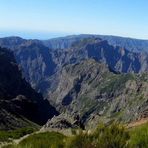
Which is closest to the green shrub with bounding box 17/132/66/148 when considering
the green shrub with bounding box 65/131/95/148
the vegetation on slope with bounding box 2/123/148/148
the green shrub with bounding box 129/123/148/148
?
the vegetation on slope with bounding box 2/123/148/148

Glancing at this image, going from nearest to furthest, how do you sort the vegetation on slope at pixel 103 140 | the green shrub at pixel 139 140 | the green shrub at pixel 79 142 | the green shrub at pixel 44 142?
the green shrub at pixel 139 140, the vegetation on slope at pixel 103 140, the green shrub at pixel 79 142, the green shrub at pixel 44 142

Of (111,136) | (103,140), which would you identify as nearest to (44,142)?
(103,140)

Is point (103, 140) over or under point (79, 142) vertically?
over

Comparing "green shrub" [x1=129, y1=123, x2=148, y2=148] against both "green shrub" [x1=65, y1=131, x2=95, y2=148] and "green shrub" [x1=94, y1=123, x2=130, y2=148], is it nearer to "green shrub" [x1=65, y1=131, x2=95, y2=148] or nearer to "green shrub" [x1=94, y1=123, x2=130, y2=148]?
"green shrub" [x1=94, y1=123, x2=130, y2=148]

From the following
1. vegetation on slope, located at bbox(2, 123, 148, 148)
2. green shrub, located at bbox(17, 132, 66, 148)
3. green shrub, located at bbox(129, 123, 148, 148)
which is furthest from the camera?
green shrub, located at bbox(17, 132, 66, 148)

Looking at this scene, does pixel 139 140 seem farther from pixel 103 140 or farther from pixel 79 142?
pixel 79 142

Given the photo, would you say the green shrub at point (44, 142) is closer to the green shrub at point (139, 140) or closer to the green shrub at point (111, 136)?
the green shrub at point (111, 136)

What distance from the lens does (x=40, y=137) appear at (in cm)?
1549

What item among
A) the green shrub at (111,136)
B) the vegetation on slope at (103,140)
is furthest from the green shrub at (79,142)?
the green shrub at (111,136)

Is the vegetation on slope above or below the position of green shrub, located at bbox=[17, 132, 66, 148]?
above

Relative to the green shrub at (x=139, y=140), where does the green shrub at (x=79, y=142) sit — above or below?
below

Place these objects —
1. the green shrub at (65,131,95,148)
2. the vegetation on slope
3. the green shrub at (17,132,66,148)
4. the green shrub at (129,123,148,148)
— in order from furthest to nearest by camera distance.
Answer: the green shrub at (17,132,66,148) < the green shrub at (65,131,95,148) < the vegetation on slope < the green shrub at (129,123,148,148)

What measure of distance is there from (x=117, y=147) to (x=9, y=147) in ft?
14.4

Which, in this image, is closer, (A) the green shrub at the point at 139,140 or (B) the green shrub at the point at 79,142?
(A) the green shrub at the point at 139,140
